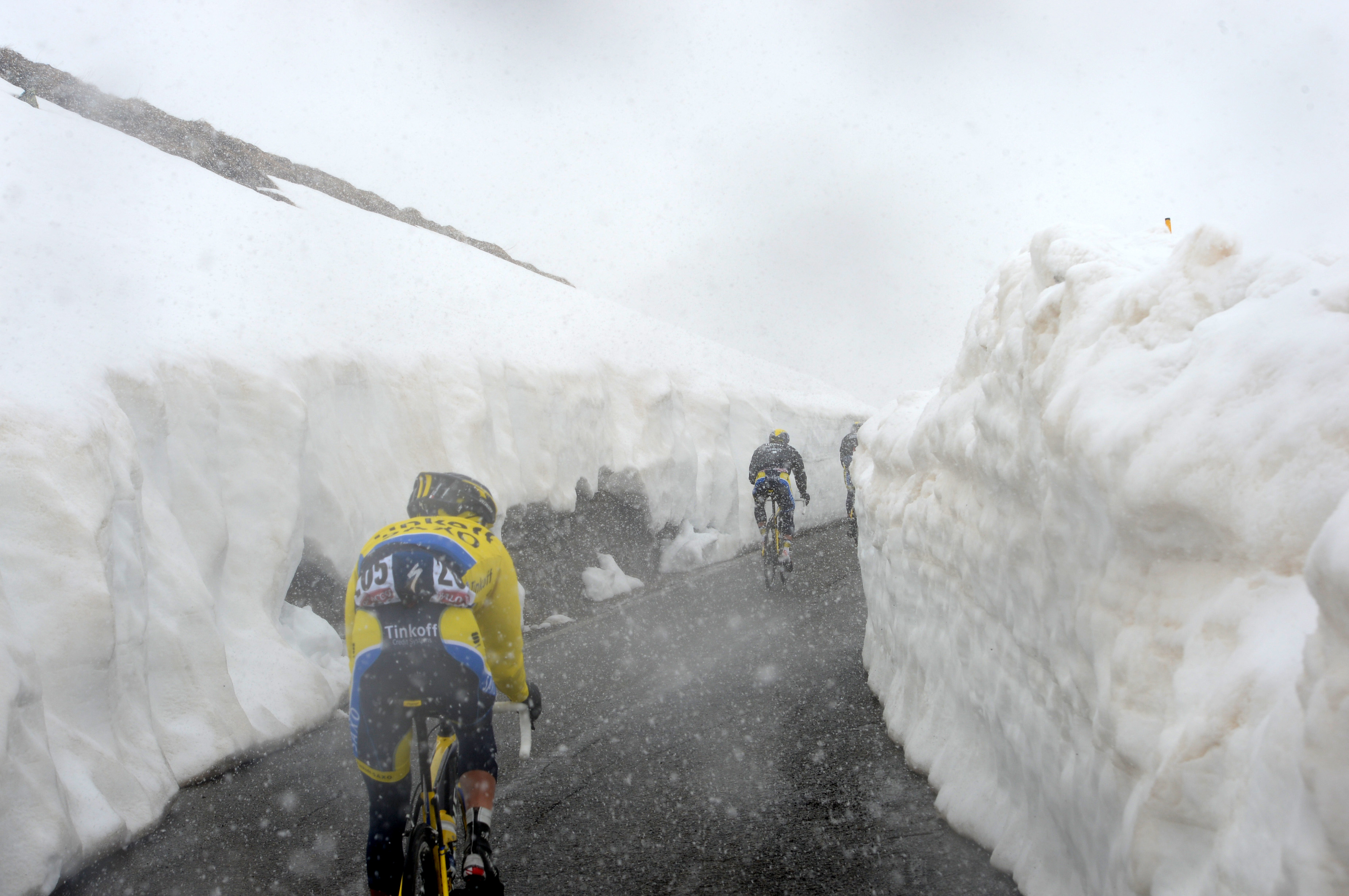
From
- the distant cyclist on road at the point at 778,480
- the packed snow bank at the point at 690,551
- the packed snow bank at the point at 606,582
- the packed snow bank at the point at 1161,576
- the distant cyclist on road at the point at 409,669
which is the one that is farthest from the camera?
the packed snow bank at the point at 690,551

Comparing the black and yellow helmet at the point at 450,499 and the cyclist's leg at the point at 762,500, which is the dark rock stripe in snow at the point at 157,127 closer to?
the cyclist's leg at the point at 762,500

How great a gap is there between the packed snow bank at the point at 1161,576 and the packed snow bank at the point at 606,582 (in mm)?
8734

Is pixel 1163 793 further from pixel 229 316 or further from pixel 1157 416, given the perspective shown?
pixel 229 316

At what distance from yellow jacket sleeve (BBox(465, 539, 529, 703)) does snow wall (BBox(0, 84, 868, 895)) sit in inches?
92.9

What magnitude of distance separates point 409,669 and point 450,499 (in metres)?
0.73

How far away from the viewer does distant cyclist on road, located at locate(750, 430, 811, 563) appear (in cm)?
1124

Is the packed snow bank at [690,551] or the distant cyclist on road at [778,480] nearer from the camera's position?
the distant cyclist on road at [778,480]

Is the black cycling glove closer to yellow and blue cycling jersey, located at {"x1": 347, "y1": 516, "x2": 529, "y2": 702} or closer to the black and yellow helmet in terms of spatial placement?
yellow and blue cycling jersey, located at {"x1": 347, "y1": 516, "x2": 529, "y2": 702}

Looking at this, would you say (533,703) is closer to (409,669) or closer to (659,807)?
(409,669)

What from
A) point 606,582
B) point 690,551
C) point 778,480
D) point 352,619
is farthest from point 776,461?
point 352,619

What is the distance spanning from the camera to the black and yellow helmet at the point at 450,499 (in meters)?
3.39

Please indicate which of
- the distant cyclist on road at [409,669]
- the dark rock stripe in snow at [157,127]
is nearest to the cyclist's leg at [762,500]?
the distant cyclist on road at [409,669]

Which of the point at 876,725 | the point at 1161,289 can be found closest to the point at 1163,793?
the point at 1161,289

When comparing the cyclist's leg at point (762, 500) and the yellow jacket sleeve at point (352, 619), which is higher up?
Answer: the yellow jacket sleeve at point (352, 619)
